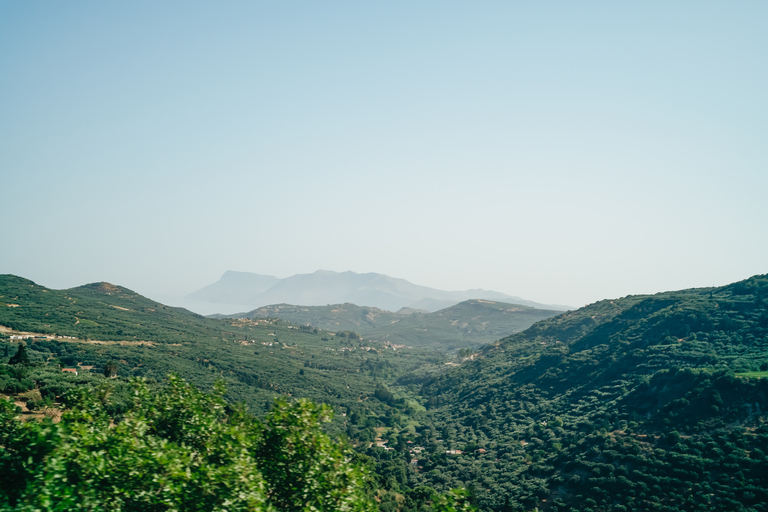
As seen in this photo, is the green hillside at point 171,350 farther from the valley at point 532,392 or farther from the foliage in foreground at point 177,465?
the foliage in foreground at point 177,465

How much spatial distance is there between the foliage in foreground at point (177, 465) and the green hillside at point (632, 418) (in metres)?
45.3

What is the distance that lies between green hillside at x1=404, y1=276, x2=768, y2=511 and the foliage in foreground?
45.3 metres

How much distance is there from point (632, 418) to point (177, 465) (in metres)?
70.6

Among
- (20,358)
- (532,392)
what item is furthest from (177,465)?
(532,392)

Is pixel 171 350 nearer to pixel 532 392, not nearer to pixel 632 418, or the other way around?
pixel 532 392

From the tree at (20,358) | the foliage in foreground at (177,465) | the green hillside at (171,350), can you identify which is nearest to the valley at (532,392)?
the green hillside at (171,350)

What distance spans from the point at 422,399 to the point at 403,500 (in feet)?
274

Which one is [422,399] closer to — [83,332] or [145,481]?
[83,332]

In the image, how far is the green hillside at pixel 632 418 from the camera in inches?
1710

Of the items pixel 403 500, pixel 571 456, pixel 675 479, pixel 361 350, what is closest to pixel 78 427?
pixel 403 500

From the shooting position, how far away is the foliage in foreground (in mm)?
10727

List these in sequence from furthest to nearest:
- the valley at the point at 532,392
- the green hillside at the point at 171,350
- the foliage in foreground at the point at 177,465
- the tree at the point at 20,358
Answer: the green hillside at the point at 171,350 < the tree at the point at 20,358 < the valley at the point at 532,392 < the foliage in foreground at the point at 177,465

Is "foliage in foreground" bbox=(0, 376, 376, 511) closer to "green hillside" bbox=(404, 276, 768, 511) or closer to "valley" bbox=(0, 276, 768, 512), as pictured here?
"valley" bbox=(0, 276, 768, 512)

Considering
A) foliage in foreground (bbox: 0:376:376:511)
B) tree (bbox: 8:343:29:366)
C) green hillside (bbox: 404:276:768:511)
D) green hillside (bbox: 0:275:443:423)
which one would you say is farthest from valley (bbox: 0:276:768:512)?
foliage in foreground (bbox: 0:376:376:511)
